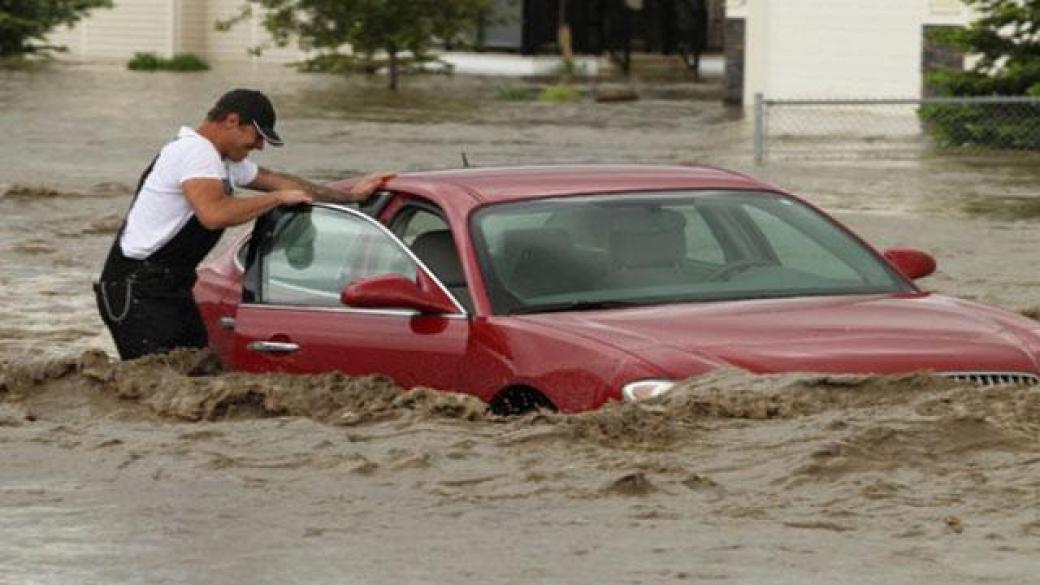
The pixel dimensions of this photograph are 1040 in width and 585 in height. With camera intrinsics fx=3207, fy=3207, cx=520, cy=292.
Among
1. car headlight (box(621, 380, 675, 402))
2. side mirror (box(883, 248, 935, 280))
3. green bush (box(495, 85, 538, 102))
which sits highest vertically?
side mirror (box(883, 248, 935, 280))

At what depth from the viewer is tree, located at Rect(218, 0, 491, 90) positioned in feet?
176

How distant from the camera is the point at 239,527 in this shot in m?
9.51

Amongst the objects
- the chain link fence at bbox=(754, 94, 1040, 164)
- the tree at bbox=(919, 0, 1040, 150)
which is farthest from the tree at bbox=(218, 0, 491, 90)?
the tree at bbox=(919, 0, 1040, 150)

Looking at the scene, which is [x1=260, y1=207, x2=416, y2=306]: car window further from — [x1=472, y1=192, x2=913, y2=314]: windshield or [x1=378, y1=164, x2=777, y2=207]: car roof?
[x1=472, y1=192, x2=913, y2=314]: windshield

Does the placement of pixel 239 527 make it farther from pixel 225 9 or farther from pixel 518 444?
pixel 225 9

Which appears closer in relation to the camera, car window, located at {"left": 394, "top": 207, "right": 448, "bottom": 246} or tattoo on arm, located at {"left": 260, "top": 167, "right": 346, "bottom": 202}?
car window, located at {"left": 394, "top": 207, "right": 448, "bottom": 246}

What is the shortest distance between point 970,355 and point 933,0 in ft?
102

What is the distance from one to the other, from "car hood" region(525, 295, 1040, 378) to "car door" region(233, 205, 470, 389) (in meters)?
0.51

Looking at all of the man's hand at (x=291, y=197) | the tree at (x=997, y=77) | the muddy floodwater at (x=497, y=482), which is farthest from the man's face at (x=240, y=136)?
the tree at (x=997, y=77)

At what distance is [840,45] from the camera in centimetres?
4384

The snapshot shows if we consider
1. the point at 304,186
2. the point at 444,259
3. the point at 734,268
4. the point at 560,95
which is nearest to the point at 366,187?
the point at 304,186

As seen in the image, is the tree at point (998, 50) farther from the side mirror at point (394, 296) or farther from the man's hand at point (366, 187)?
the side mirror at point (394, 296)

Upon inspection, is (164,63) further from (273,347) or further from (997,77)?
(273,347)

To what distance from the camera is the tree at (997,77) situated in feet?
110
